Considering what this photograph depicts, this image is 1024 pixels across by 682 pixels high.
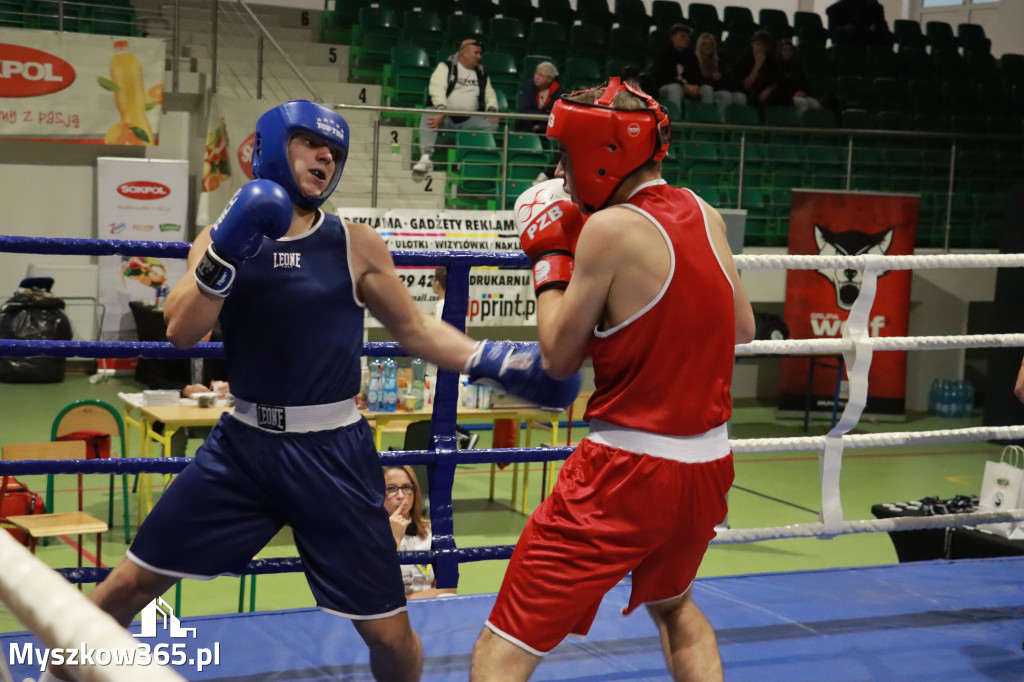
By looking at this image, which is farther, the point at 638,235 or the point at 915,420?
the point at 915,420

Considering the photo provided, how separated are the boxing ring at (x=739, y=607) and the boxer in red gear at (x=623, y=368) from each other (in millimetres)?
783

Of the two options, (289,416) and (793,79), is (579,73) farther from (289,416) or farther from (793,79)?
(289,416)

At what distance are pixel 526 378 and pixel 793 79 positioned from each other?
987cm

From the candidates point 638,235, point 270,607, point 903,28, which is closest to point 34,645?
point 638,235

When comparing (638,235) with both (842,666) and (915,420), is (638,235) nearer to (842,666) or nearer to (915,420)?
(842,666)

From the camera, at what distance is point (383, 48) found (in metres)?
10.5

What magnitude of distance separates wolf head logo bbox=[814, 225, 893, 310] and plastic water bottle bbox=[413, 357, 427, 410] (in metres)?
4.22

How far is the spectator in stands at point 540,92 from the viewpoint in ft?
29.2

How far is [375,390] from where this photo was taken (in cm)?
595

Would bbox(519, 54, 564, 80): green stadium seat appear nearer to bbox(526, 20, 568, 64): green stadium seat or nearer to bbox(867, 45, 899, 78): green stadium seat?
bbox(526, 20, 568, 64): green stadium seat

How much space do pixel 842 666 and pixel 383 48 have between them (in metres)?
8.82

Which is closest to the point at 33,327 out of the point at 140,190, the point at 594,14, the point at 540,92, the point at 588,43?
the point at 140,190

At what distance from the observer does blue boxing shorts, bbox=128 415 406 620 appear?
2.04 metres

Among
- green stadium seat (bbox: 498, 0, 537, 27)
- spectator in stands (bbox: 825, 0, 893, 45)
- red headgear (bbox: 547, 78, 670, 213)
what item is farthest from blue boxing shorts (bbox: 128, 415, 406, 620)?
spectator in stands (bbox: 825, 0, 893, 45)
